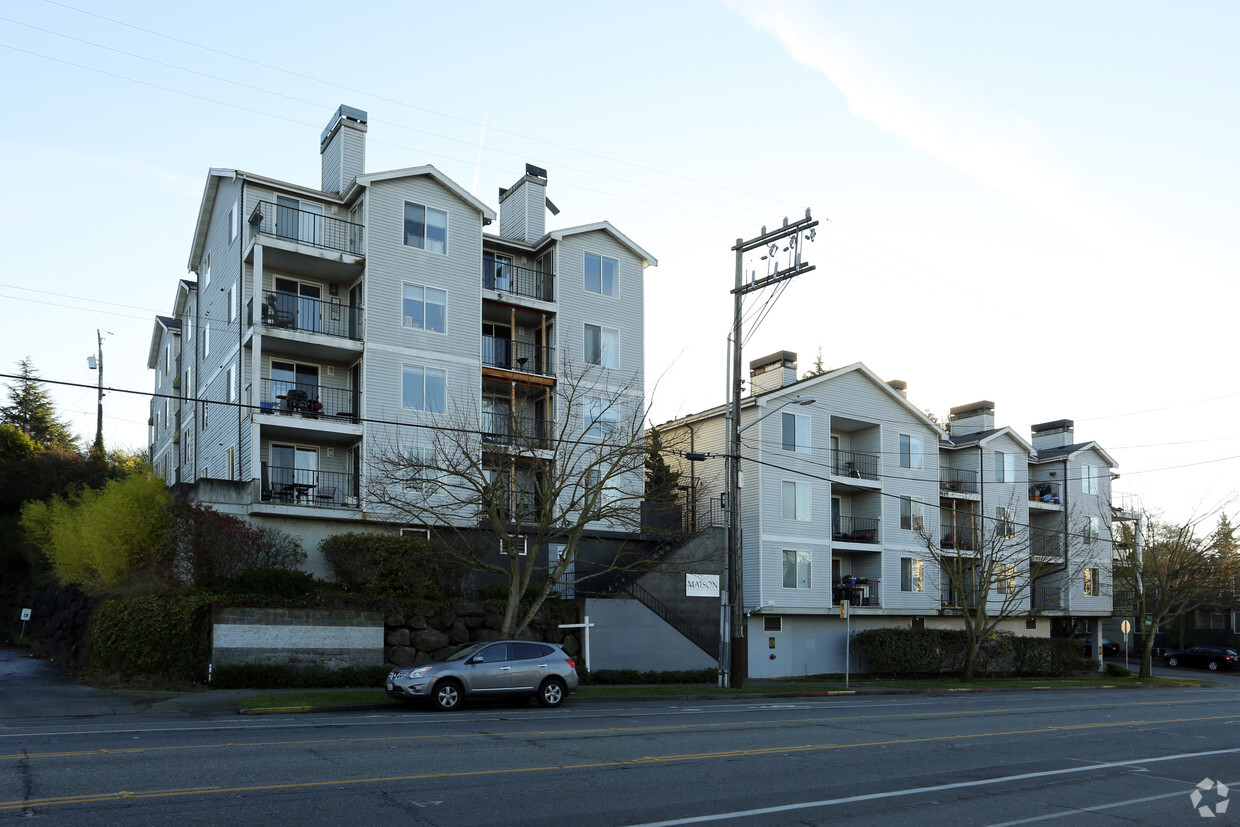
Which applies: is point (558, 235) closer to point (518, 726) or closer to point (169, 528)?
point (169, 528)

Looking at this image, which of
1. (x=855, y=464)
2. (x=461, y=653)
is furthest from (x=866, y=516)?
(x=461, y=653)

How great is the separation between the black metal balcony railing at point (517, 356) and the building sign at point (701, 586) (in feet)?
29.5

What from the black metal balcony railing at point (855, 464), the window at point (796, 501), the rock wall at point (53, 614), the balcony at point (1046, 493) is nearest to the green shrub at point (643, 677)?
the window at point (796, 501)

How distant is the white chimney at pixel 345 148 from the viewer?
3588 centimetres

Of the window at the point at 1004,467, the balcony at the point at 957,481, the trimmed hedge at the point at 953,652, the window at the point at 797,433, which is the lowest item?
the trimmed hedge at the point at 953,652

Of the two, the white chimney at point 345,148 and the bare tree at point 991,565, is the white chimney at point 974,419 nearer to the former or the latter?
the bare tree at point 991,565

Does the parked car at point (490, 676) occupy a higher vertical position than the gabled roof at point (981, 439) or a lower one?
lower

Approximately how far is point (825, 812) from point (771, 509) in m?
30.4

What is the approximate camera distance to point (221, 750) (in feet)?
44.6

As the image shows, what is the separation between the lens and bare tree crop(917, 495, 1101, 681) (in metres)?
41.5

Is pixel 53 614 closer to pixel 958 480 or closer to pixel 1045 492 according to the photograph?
pixel 958 480

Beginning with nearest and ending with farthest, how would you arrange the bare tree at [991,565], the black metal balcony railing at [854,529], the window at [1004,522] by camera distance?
the bare tree at [991,565] < the black metal balcony railing at [854,529] < the window at [1004,522]

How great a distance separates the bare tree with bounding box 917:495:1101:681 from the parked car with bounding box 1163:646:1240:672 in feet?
41.6

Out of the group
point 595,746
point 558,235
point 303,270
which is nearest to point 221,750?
point 595,746
